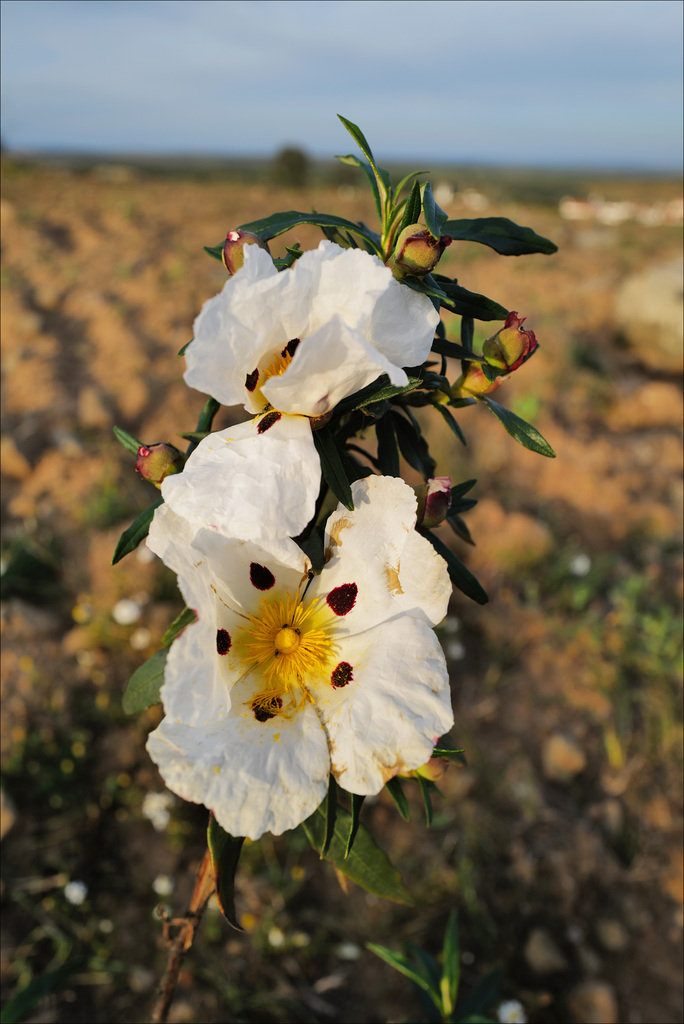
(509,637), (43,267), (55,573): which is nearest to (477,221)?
(509,637)

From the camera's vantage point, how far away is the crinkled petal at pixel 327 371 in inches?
32.0

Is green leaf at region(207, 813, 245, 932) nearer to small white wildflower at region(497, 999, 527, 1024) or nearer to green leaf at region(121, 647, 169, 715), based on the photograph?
green leaf at region(121, 647, 169, 715)

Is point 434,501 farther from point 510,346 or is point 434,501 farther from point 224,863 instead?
point 224,863

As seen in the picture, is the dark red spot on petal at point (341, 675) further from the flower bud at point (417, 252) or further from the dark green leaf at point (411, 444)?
the flower bud at point (417, 252)

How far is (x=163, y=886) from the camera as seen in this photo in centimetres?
230

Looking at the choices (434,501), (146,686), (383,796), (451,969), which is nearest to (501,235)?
(434,501)

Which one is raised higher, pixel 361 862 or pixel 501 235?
pixel 501 235

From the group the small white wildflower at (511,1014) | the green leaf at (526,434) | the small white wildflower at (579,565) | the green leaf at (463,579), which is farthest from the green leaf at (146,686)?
the small white wildflower at (579,565)

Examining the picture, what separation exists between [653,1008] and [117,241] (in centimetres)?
708

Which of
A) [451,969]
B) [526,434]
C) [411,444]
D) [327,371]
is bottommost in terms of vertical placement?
[451,969]

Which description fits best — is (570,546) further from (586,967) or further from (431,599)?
(431,599)

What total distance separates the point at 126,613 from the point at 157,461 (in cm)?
188

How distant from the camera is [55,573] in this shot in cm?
327

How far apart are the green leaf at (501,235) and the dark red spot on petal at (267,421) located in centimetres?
58
